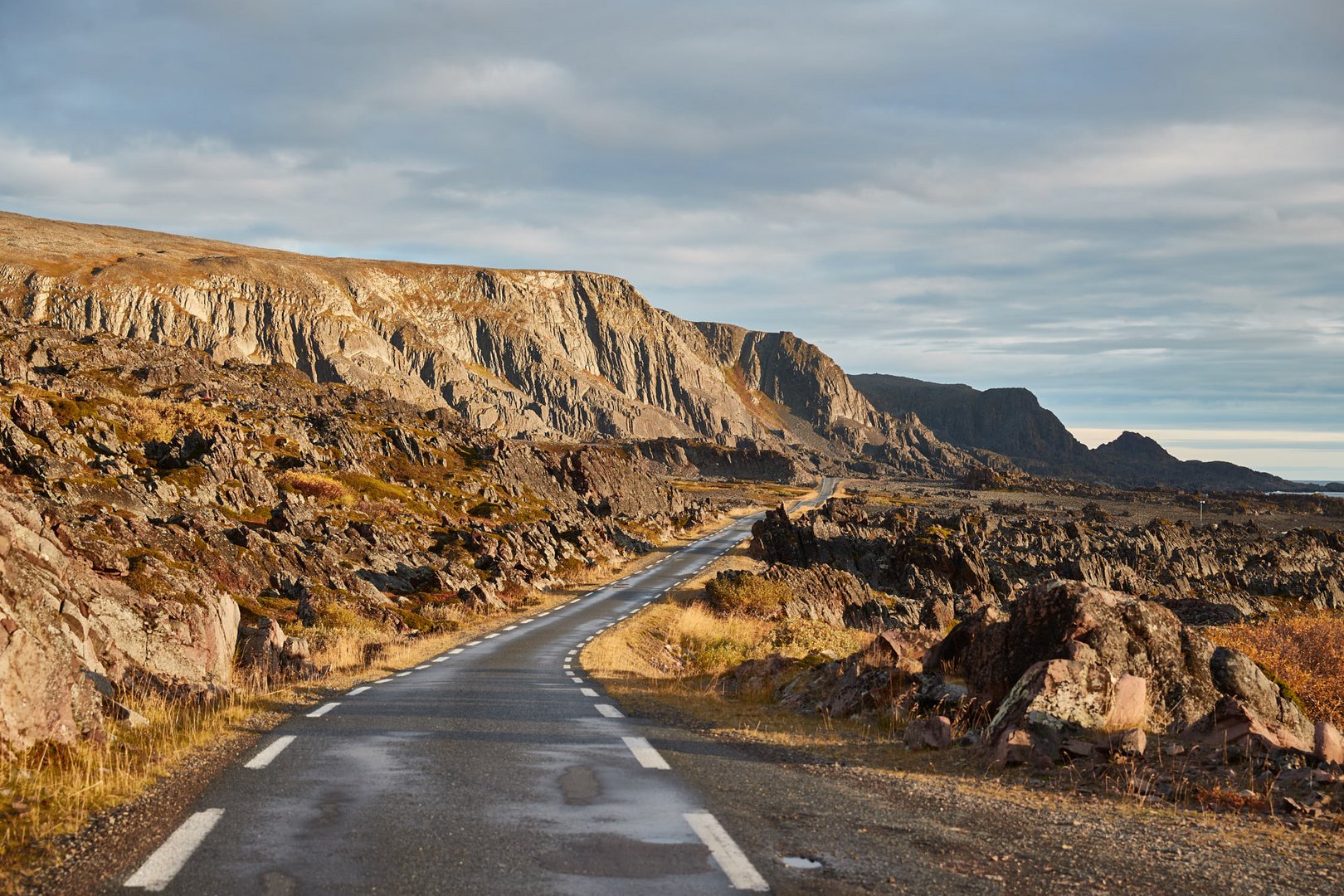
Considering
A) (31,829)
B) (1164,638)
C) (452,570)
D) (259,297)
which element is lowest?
(452,570)

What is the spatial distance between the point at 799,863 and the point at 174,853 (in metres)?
4.18

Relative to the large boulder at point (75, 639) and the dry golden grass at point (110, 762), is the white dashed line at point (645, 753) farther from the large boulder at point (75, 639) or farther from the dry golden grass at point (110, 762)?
the large boulder at point (75, 639)

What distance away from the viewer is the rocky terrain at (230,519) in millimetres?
14445

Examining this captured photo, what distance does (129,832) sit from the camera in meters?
7.34

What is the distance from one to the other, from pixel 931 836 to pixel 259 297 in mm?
209397

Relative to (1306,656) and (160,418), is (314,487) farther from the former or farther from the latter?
(1306,656)

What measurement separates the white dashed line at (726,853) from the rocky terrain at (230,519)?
255 inches

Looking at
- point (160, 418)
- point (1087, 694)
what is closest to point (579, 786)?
point (1087, 694)

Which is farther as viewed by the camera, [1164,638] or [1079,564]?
[1079,564]

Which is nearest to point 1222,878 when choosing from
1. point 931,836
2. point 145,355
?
point 931,836

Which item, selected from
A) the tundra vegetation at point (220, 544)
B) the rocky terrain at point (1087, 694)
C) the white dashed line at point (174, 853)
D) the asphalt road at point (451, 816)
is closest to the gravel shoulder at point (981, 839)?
the asphalt road at point (451, 816)

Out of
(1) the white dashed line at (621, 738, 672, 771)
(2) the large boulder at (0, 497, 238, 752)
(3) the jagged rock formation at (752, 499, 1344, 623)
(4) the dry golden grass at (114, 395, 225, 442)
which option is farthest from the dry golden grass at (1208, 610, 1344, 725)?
(4) the dry golden grass at (114, 395, 225, 442)

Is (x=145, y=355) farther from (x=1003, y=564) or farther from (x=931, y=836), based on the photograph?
(x=931, y=836)

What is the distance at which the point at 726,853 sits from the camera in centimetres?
675
